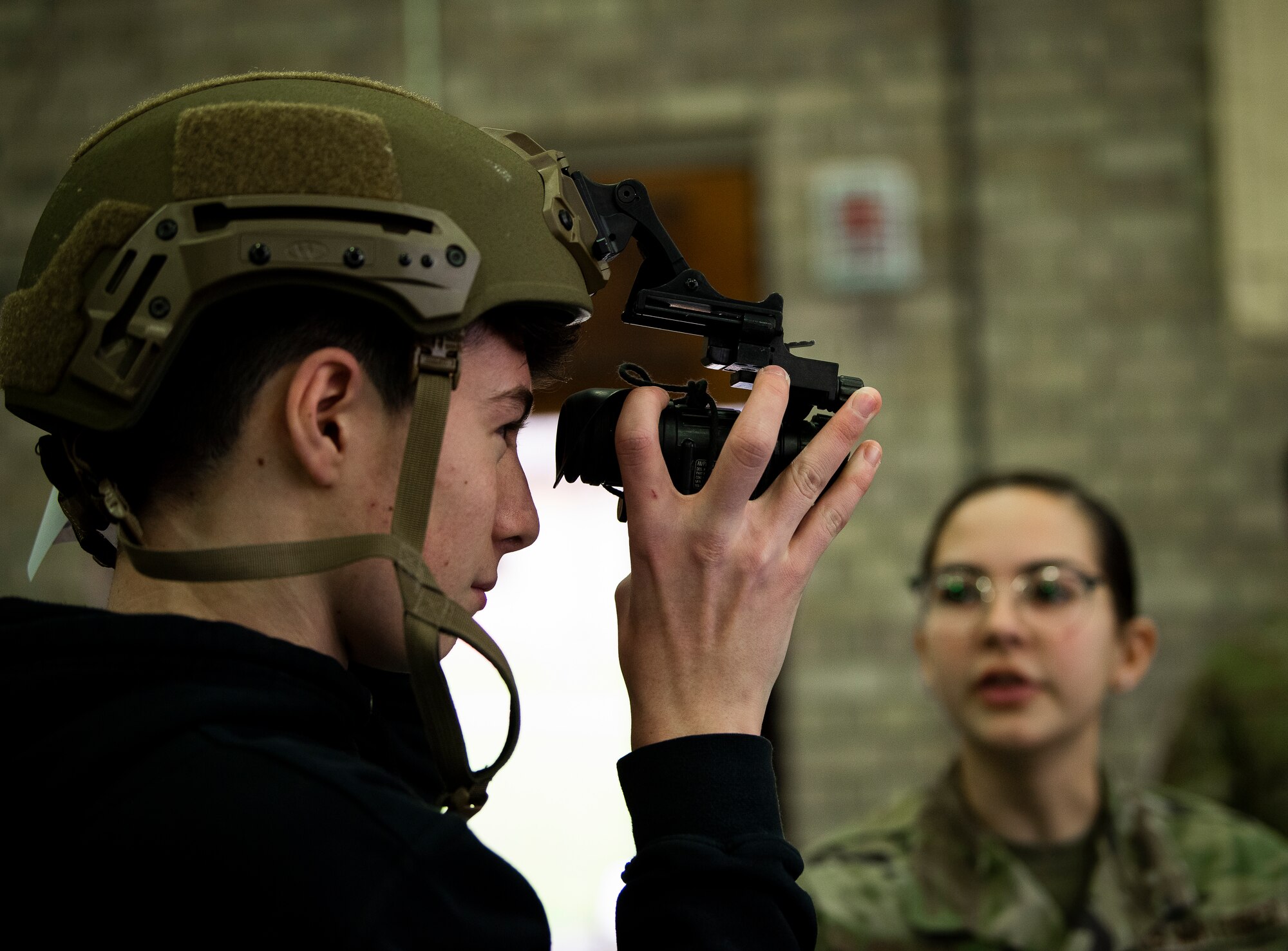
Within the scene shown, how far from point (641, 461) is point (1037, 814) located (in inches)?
56.0

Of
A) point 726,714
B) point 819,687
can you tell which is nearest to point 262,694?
point 726,714

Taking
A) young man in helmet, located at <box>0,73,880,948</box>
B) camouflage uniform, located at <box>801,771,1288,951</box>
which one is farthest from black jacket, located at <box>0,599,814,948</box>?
camouflage uniform, located at <box>801,771,1288,951</box>

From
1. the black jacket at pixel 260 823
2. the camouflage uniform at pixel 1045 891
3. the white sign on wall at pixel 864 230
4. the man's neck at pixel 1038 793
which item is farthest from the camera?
the white sign on wall at pixel 864 230

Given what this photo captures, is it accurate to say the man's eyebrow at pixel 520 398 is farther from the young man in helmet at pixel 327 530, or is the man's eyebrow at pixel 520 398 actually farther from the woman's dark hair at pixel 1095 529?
the woman's dark hair at pixel 1095 529

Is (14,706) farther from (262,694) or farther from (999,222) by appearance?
(999,222)

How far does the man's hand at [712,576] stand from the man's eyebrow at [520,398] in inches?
3.1

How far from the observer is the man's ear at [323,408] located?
951 mm

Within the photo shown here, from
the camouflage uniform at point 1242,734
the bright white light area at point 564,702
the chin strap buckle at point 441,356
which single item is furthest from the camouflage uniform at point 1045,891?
the bright white light area at point 564,702

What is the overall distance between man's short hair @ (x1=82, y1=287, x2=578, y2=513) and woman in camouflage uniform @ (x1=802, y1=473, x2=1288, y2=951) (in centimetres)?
140

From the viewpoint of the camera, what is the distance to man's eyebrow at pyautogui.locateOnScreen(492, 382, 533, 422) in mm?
1043

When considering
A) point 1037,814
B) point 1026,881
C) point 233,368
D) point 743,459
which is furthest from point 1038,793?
point 233,368

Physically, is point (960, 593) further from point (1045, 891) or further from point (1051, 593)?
point (1045, 891)

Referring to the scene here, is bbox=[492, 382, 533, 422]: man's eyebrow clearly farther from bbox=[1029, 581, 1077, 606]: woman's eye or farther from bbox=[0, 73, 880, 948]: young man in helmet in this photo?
bbox=[1029, 581, 1077, 606]: woman's eye

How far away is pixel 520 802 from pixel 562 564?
0.77 meters
